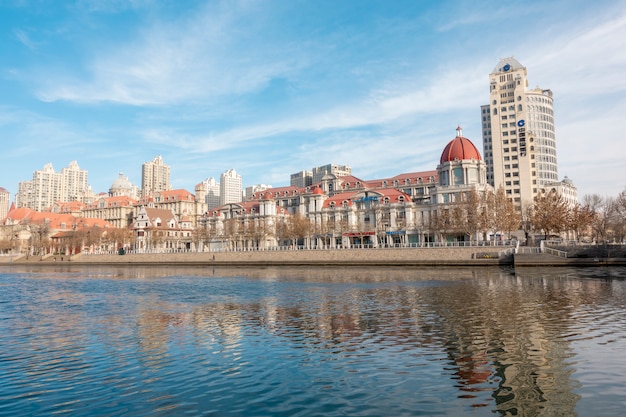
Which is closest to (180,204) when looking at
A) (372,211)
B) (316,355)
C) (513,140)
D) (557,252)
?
(372,211)

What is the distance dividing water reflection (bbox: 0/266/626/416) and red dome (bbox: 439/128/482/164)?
7854 cm

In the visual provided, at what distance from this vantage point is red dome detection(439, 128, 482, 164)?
366 ft

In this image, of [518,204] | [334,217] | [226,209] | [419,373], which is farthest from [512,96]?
[419,373]

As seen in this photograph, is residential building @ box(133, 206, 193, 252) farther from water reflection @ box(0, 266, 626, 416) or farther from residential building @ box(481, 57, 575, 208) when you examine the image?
water reflection @ box(0, 266, 626, 416)

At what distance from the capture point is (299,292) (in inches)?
1774

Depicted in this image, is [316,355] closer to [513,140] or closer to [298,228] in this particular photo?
[298,228]

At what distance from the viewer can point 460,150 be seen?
112125 millimetres

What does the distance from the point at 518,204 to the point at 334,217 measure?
230 ft

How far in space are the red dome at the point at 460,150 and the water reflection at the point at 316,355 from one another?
258 feet

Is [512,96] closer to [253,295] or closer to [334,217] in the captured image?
[334,217]

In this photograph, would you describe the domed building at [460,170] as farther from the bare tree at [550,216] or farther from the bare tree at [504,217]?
the bare tree at [550,216]

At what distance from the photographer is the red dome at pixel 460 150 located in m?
112

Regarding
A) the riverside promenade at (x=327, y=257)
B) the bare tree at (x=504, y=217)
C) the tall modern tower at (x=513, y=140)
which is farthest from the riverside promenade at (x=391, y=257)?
the tall modern tower at (x=513, y=140)

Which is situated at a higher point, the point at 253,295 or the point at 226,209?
the point at 226,209
